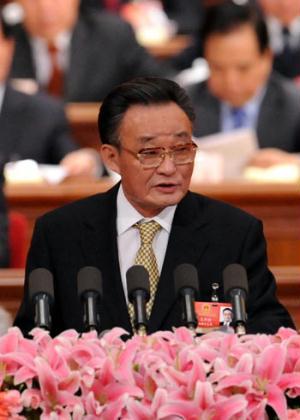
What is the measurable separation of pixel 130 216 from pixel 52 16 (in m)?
4.11

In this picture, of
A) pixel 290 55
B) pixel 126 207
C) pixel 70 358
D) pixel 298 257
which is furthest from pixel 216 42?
pixel 70 358

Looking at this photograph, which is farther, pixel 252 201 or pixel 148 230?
pixel 252 201

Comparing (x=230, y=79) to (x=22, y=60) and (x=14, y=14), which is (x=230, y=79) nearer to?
(x=22, y=60)

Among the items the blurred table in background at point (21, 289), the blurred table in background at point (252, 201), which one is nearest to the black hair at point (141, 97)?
the blurred table in background at point (21, 289)

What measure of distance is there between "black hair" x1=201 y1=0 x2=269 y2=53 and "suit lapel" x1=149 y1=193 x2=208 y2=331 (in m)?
2.93

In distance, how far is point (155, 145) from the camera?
269cm

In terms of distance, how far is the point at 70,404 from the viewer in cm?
216

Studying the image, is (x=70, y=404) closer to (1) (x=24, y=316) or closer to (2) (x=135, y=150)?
(1) (x=24, y=316)

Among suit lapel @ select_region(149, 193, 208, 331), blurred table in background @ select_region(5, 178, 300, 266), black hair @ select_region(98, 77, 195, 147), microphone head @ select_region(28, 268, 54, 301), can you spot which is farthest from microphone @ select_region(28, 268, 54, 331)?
blurred table in background @ select_region(5, 178, 300, 266)

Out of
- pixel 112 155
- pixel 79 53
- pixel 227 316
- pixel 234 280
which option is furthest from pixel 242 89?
pixel 234 280

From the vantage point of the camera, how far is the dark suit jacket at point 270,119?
227 inches

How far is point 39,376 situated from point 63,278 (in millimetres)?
582

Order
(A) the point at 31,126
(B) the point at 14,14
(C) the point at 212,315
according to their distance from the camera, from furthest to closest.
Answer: (B) the point at 14,14 → (A) the point at 31,126 → (C) the point at 212,315

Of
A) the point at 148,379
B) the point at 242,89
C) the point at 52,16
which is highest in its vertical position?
the point at 52,16
